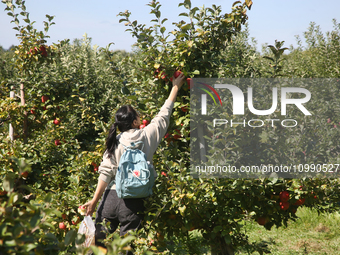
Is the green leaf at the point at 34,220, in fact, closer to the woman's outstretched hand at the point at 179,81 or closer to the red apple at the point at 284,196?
the woman's outstretched hand at the point at 179,81

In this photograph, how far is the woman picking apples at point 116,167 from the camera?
248 centimetres

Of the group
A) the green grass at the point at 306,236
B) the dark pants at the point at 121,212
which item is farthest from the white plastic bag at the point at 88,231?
the green grass at the point at 306,236

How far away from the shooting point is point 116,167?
2.55 metres

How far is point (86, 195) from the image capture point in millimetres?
3285

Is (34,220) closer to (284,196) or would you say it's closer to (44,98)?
(284,196)

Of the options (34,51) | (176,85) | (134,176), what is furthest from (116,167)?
(34,51)

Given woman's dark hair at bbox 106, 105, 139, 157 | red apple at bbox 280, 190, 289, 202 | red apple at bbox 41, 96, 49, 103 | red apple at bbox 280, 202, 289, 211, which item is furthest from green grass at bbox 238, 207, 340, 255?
red apple at bbox 41, 96, 49, 103

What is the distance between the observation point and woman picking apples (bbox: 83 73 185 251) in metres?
2.48

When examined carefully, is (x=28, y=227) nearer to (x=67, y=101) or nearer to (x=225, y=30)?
(x=225, y=30)

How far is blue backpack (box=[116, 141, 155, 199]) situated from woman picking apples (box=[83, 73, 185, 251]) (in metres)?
0.11

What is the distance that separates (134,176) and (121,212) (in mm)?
344

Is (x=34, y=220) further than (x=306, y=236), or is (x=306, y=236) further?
(x=306, y=236)

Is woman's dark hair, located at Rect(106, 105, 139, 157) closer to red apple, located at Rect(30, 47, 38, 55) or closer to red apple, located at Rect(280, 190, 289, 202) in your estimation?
red apple, located at Rect(280, 190, 289, 202)

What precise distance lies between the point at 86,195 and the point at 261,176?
180 cm
